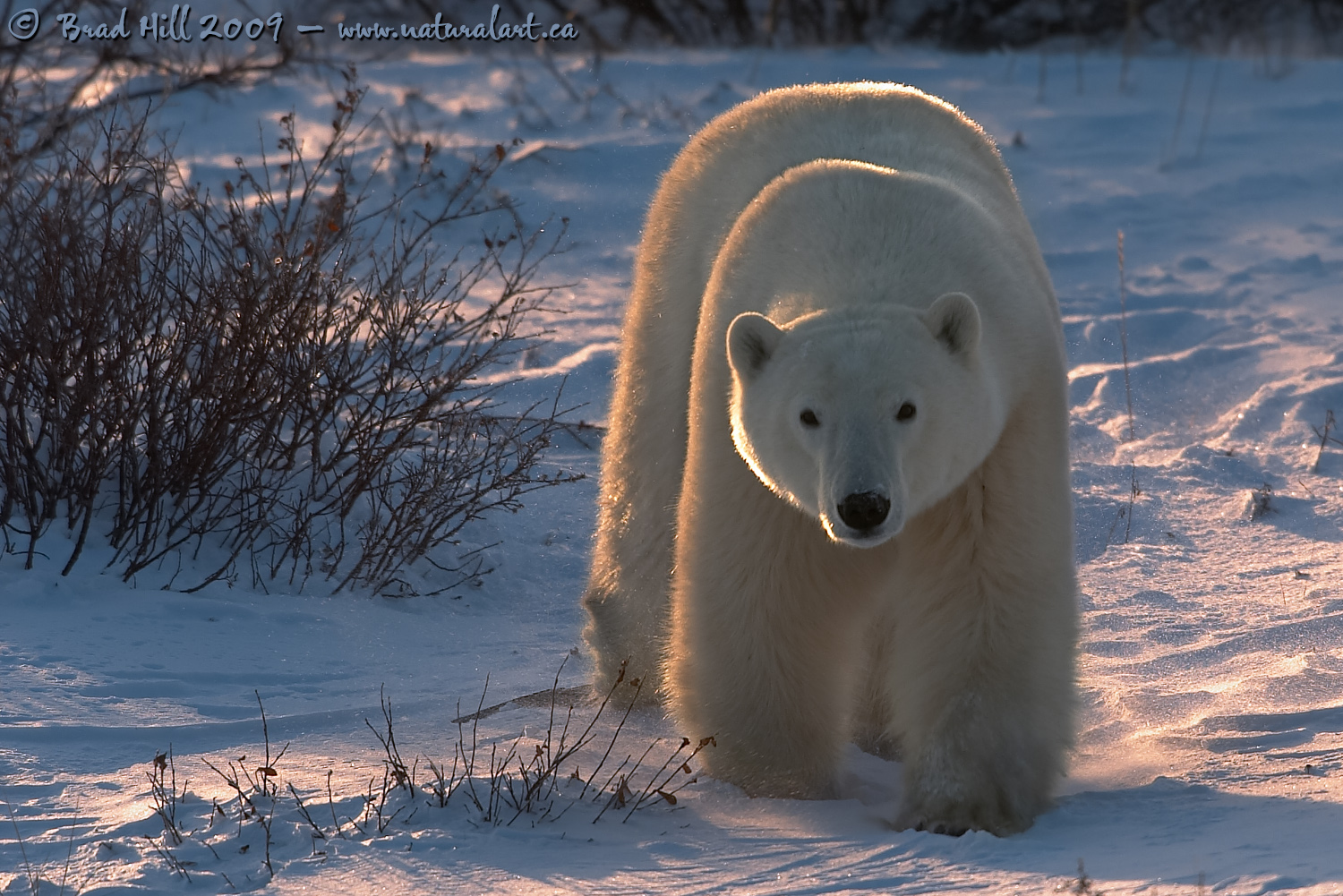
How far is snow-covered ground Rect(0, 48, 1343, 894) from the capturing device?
2.85m

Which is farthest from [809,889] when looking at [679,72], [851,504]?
[679,72]

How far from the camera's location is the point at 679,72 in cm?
1176

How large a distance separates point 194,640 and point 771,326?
2.13m

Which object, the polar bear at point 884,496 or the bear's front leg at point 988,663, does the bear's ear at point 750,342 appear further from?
the bear's front leg at point 988,663

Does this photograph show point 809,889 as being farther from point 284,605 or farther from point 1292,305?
point 1292,305

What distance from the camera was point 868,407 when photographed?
9.75ft

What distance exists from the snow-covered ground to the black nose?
0.62 meters

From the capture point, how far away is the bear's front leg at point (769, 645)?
341cm

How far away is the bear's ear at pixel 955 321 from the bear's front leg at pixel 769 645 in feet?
1.85

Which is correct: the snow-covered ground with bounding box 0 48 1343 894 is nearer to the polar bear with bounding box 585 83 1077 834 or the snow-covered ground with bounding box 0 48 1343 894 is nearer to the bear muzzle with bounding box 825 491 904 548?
the polar bear with bounding box 585 83 1077 834

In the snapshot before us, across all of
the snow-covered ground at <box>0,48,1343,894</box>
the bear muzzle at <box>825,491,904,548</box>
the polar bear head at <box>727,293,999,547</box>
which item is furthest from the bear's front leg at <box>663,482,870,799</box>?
the bear muzzle at <box>825,491,904,548</box>

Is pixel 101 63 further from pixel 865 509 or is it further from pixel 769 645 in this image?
pixel 865 509

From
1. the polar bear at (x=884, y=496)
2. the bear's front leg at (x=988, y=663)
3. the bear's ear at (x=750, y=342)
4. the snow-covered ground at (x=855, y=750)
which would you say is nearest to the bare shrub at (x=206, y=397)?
the snow-covered ground at (x=855, y=750)

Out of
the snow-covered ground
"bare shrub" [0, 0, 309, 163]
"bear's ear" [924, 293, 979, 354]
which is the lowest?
the snow-covered ground
